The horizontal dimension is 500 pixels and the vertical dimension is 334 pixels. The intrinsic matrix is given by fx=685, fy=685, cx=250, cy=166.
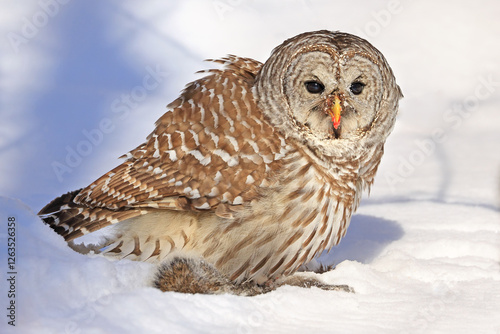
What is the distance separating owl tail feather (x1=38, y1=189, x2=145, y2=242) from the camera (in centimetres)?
390

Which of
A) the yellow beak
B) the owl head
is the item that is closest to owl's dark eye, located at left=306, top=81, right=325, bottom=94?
the owl head

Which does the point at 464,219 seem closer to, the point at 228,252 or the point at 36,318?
the point at 228,252

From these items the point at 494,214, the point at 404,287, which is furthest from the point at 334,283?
the point at 494,214

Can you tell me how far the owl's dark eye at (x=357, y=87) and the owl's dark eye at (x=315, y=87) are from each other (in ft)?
0.57

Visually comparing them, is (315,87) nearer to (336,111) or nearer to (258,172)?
(336,111)

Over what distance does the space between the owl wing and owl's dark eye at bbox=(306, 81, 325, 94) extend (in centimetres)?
32

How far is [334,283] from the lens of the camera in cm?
401

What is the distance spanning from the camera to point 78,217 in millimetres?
4008

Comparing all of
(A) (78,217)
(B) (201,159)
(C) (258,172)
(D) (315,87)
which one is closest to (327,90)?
(D) (315,87)

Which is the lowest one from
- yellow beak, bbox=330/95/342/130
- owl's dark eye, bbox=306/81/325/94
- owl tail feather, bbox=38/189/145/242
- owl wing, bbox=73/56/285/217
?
owl tail feather, bbox=38/189/145/242

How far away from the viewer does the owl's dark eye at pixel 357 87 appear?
3.92 m

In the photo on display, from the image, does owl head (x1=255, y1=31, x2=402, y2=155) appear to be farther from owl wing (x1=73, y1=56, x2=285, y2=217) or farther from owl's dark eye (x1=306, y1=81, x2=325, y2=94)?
owl wing (x1=73, y1=56, x2=285, y2=217)

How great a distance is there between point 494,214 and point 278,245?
2.30m

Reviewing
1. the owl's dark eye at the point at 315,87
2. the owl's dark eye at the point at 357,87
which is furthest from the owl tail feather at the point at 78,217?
the owl's dark eye at the point at 357,87
